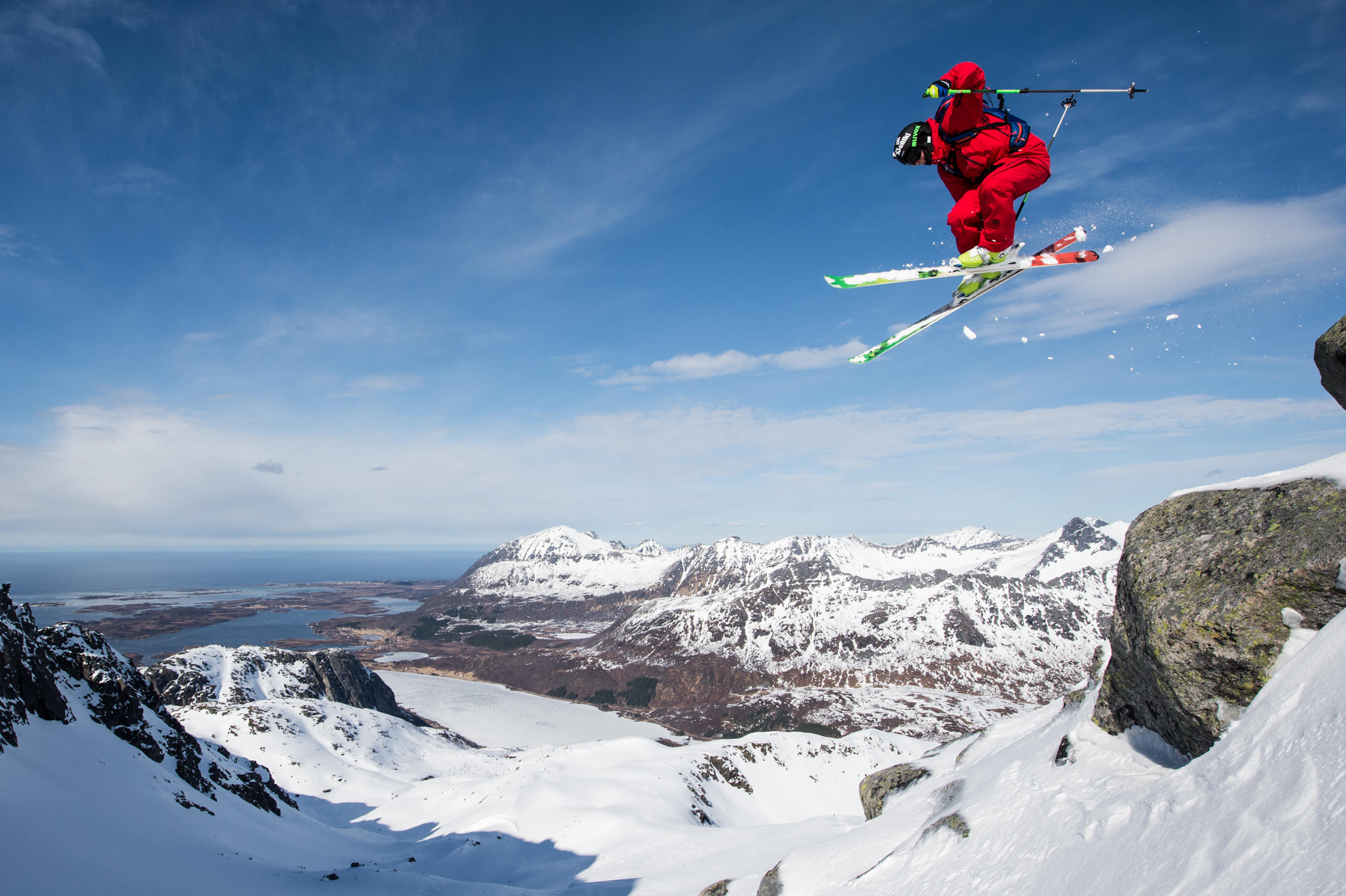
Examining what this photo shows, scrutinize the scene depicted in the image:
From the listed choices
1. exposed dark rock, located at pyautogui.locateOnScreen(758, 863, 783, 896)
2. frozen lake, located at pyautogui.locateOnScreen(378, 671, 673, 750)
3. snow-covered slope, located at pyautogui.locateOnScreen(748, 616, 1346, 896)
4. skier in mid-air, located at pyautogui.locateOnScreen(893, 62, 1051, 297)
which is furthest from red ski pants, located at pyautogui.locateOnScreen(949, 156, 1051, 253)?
frozen lake, located at pyautogui.locateOnScreen(378, 671, 673, 750)

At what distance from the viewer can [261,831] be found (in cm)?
2408

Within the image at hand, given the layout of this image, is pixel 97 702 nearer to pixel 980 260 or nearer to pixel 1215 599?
Result: pixel 980 260

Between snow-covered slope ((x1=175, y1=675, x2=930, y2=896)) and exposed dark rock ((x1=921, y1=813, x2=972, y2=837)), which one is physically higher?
exposed dark rock ((x1=921, y1=813, x2=972, y2=837))

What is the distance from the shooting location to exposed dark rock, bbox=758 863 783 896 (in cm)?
1030

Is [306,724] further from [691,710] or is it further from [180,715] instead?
[691,710]

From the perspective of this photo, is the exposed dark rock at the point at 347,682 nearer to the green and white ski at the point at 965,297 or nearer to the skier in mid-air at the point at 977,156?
the green and white ski at the point at 965,297

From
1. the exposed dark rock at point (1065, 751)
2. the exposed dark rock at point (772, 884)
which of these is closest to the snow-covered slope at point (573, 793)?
the exposed dark rock at point (772, 884)

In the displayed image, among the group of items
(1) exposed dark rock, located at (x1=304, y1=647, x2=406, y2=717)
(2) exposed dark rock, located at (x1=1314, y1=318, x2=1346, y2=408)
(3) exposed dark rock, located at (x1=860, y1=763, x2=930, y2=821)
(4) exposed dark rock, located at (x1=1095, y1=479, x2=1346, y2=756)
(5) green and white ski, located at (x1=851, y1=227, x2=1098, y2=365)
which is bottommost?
(1) exposed dark rock, located at (x1=304, y1=647, x2=406, y2=717)

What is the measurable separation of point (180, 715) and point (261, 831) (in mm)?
48089

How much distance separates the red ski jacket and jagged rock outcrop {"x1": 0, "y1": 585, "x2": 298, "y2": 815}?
2870 centimetres

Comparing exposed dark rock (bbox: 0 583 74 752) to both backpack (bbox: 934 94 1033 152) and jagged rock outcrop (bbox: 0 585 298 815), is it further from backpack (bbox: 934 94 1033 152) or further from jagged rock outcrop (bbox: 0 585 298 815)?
backpack (bbox: 934 94 1033 152)

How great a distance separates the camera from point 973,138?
25.5 ft

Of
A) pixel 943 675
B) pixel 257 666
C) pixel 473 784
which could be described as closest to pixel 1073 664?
pixel 943 675

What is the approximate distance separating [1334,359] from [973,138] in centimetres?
561
